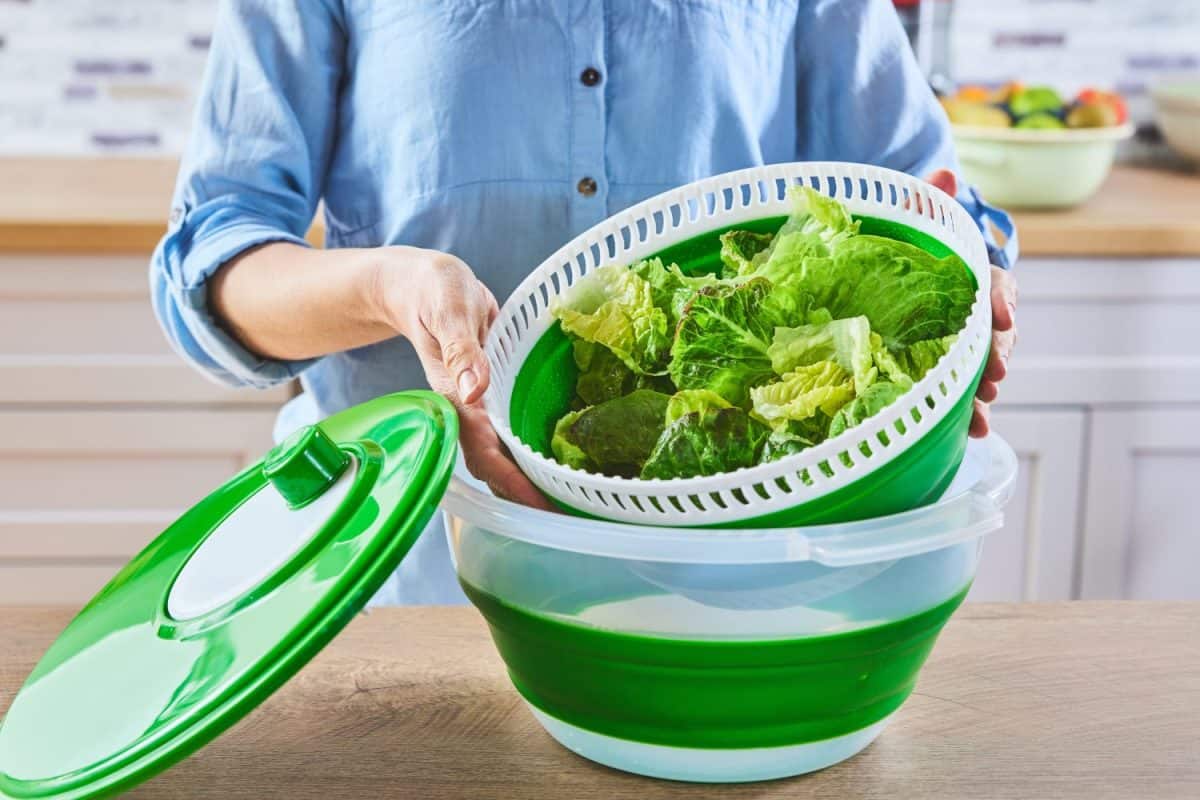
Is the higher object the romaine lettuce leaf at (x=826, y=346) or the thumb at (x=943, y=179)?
the romaine lettuce leaf at (x=826, y=346)

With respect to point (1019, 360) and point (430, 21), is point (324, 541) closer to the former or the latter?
point (430, 21)

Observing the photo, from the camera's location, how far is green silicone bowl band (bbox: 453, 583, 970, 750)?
25.0 inches

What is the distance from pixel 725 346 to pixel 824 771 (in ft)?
0.75

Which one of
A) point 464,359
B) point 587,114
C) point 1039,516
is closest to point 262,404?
point 587,114

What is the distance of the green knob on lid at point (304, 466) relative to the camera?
2.02ft

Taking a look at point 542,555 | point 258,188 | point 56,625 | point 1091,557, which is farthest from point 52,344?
point 1091,557

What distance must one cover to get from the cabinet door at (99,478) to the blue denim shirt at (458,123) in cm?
80

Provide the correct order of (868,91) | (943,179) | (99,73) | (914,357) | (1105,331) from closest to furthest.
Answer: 1. (914,357)
2. (943,179)
3. (868,91)
4. (1105,331)
5. (99,73)

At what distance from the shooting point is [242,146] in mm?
1043

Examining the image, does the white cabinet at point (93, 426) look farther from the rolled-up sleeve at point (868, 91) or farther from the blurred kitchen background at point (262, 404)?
the rolled-up sleeve at point (868, 91)

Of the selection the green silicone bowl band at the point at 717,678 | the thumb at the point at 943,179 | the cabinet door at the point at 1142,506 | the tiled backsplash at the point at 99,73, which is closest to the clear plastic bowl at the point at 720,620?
the green silicone bowl band at the point at 717,678

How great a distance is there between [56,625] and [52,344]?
107 cm

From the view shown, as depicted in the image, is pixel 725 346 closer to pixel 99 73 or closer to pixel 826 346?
pixel 826 346

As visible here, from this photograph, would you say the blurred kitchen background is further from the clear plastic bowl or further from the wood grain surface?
the clear plastic bowl
